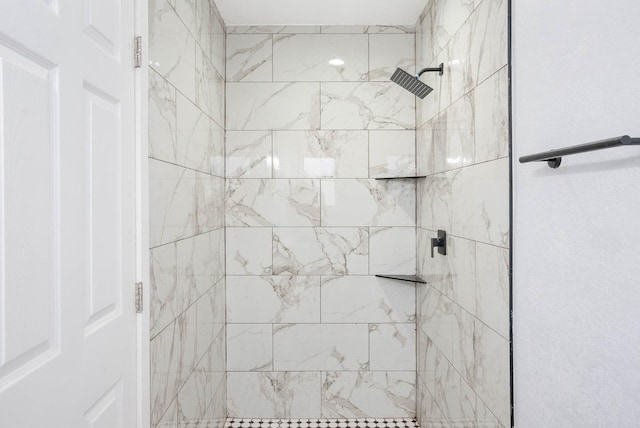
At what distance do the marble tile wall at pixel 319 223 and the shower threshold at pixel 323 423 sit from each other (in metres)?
0.04

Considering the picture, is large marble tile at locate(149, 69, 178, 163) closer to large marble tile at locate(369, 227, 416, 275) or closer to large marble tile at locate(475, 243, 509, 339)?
large marble tile at locate(475, 243, 509, 339)

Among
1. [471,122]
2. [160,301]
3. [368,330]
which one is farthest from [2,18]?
[368,330]

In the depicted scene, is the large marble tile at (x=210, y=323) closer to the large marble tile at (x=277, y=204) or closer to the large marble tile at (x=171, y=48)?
the large marble tile at (x=277, y=204)

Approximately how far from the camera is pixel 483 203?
1.56m

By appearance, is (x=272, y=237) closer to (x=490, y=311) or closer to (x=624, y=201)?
(x=490, y=311)

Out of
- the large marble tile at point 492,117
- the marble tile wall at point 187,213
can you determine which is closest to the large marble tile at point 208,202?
the marble tile wall at point 187,213

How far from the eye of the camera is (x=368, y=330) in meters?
2.63

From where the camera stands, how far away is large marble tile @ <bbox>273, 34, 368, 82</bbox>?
103 inches

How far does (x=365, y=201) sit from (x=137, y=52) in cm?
162

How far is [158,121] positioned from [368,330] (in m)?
1.80

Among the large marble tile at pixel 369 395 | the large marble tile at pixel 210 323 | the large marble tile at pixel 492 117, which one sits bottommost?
the large marble tile at pixel 369 395

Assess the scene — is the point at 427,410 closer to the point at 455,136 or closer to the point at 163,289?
the point at 455,136

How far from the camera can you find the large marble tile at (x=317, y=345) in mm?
2635

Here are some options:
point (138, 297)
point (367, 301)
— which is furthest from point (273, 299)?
point (138, 297)
